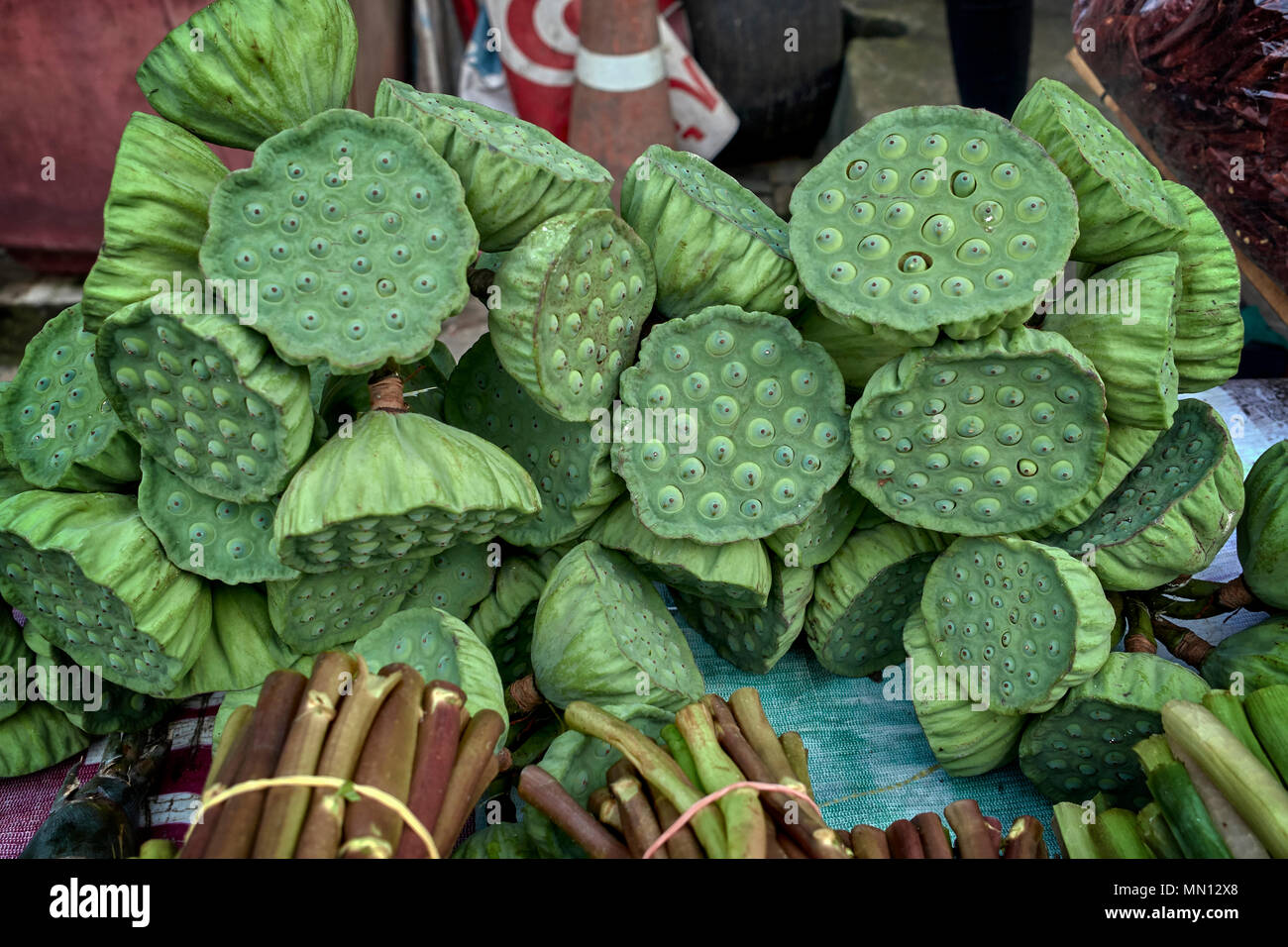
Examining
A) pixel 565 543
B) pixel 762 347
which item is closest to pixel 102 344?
pixel 565 543

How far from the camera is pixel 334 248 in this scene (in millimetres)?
1433

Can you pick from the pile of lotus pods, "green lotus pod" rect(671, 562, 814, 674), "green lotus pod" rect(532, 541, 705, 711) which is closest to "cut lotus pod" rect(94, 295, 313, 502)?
the pile of lotus pods

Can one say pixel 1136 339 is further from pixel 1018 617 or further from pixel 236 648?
pixel 236 648

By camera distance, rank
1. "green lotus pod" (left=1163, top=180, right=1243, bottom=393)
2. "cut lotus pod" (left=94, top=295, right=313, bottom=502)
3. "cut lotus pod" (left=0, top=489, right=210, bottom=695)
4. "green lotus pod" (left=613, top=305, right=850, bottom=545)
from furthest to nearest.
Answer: "green lotus pod" (left=1163, top=180, right=1243, bottom=393), "green lotus pod" (left=613, top=305, right=850, bottom=545), "cut lotus pod" (left=0, top=489, right=210, bottom=695), "cut lotus pod" (left=94, top=295, right=313, bottom=502)

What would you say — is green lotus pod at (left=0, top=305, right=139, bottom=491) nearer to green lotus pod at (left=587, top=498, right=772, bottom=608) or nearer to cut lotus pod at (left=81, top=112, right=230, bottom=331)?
cut lotus pod at (left=81, top=112, right=230, bottom=331)

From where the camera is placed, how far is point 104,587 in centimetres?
149

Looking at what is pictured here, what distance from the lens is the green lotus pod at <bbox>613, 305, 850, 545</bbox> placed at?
1603mm

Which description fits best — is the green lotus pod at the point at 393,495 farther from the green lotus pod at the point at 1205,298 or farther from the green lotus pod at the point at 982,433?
the green lotus pod at the point at 1205,298

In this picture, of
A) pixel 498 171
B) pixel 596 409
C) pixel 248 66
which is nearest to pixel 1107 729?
pixel 596 409

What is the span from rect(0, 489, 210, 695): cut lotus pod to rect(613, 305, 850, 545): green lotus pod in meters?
0.74

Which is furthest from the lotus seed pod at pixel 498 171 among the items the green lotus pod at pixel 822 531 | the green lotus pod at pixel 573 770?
the green lotus pod at pixel 573 770

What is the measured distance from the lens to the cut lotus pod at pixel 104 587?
1.50m

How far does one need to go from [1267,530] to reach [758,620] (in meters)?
0.94

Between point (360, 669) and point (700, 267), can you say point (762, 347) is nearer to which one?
point (700, 267)
